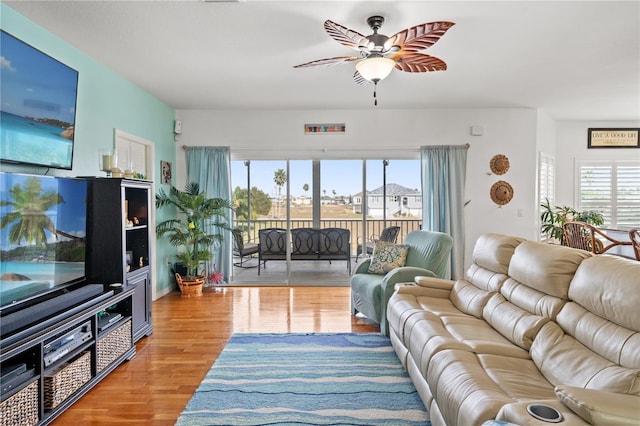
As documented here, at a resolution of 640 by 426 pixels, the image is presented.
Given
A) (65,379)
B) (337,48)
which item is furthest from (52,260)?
(337,48)

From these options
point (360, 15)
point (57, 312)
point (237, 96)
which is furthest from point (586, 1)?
point (57, 312)

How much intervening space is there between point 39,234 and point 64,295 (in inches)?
17.0

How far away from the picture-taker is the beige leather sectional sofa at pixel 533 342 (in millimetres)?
1323

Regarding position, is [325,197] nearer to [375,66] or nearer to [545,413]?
[375,66]

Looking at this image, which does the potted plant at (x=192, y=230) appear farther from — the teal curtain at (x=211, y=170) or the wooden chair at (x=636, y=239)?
the wooden chair at (x=636, y=239)

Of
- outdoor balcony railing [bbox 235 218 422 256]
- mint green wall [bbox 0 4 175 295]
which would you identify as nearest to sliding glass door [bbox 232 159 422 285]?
outdoor balcony railing [bbox 235 218 422 256]

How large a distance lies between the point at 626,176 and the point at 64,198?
799 centimetres

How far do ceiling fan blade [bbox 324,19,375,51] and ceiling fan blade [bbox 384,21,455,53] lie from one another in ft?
0.48

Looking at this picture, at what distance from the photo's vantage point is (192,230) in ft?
16.0

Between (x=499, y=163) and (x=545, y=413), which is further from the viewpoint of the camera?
(x=499, y=163)

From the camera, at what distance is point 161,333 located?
354 cm

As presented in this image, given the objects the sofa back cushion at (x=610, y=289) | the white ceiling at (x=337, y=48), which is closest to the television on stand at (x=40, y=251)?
the white ceiling at (x=337, y=48)

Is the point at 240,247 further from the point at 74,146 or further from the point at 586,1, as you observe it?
the point at 586,1

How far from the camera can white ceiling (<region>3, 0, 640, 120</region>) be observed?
2.57 m
